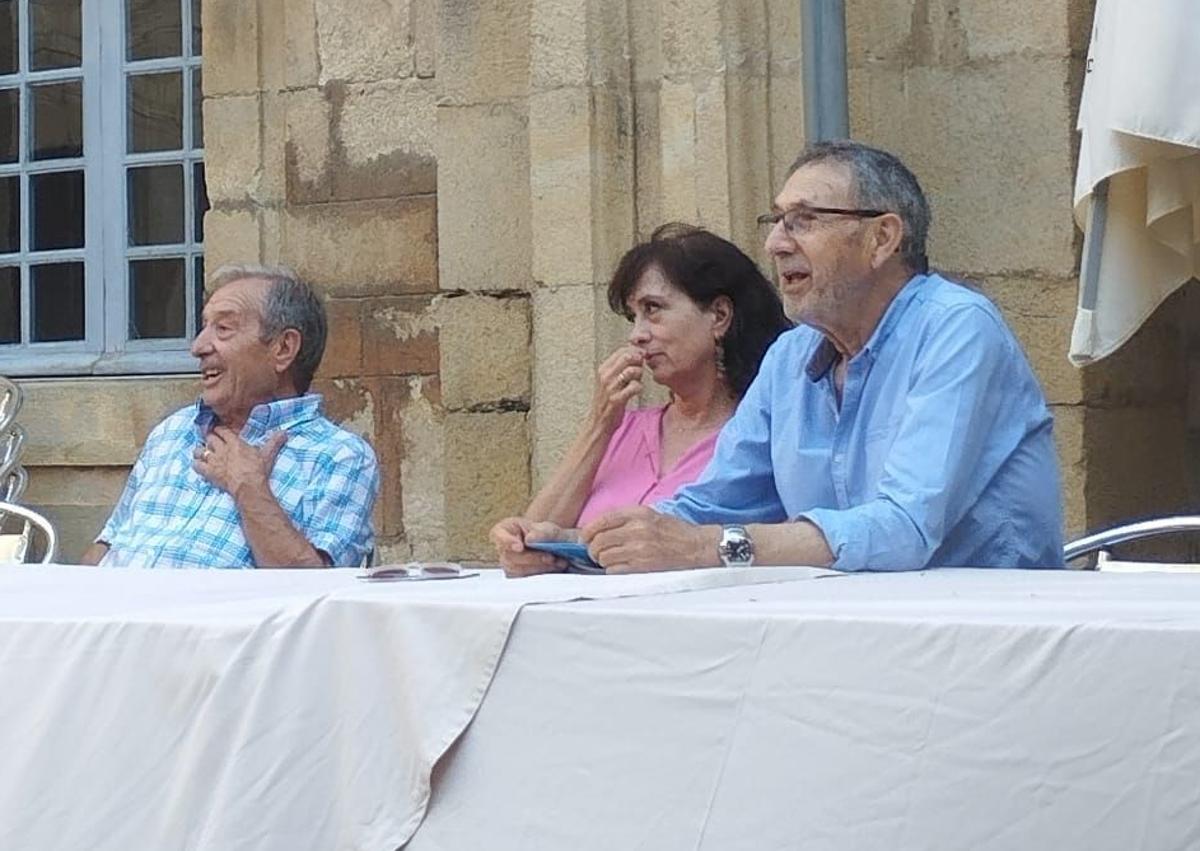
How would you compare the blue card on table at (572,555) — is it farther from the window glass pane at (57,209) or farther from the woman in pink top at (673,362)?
the window glass pane at (57,209)

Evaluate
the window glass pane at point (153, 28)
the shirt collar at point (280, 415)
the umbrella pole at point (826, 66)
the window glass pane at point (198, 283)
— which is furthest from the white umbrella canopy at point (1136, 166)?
the window glass pane at point (153, 28)

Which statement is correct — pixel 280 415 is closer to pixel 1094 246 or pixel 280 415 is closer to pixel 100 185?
pixel 1094 246

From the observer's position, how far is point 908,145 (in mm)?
5469

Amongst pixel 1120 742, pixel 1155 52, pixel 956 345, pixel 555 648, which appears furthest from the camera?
pixel 1155 52

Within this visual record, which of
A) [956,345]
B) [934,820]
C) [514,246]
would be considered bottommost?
[934,820]

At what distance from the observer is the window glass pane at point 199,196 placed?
7680mm

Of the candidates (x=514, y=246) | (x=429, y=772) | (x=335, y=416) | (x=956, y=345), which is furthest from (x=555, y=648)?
(x=335, y=416)

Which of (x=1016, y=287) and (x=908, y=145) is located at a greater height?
(x=908, y=145)

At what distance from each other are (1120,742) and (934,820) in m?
0.17

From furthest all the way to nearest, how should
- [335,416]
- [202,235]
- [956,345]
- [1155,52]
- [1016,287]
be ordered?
[202,235] < [335,416] < [1016,287] < [1155,52] < [956,345]

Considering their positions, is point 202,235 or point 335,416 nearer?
point 335,416

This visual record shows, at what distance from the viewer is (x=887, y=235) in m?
3.49

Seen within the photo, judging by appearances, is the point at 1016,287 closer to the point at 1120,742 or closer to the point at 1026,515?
the point at 1026,515

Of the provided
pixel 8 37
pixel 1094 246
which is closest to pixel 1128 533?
pixel 1094 246
